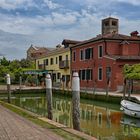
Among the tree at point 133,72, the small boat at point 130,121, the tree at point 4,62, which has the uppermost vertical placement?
the tree at point 4,62

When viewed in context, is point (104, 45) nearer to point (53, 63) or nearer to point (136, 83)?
point (136, 83)

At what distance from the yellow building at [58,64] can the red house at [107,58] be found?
5.21 meters

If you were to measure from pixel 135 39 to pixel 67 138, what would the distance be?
113ft

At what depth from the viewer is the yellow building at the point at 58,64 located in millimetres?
51994

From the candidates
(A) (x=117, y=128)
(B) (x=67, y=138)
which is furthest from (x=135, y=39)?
(B) (x=67, y=138)

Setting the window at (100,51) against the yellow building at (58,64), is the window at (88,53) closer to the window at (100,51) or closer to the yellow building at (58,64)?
the window at (100,51)

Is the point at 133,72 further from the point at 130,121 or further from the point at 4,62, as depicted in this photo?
the point at 4,62

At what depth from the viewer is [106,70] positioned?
128 ft

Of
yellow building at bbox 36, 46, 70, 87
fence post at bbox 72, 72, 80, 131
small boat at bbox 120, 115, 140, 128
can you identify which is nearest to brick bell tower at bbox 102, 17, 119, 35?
yellow building at bbox 36, 46, 70, 87

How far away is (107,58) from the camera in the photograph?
127 feet

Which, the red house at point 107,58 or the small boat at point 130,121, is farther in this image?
the red house at point 107,58

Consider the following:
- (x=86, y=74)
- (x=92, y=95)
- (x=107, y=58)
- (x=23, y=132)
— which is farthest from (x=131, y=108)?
(x=86, y=74)

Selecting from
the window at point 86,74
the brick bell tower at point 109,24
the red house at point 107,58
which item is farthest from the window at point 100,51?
the brick bell tower at point 109,24

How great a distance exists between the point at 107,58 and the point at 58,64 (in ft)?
58.6
